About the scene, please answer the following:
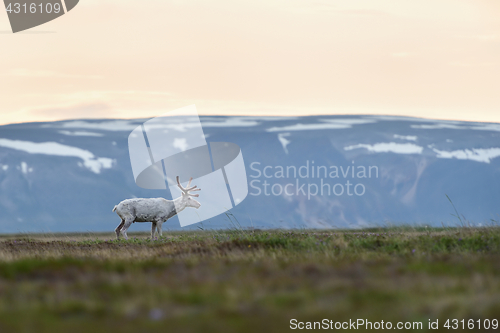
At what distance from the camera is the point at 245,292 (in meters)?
8.33

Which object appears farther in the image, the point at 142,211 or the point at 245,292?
the point at 142,211

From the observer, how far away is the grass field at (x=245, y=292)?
6891 mm

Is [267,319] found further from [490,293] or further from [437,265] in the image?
[437,265]

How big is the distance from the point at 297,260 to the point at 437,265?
2.64 meters

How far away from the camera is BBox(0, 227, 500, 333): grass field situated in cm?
689

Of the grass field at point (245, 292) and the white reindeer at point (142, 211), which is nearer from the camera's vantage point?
the grass field at point (245, 292)

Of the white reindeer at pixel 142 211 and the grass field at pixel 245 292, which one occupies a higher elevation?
the grass field at pixel 245 292

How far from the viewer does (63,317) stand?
23.9ft

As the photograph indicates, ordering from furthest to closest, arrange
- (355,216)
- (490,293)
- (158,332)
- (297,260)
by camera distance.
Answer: (355,216) → (297,260) → (490,293) → (158,332)

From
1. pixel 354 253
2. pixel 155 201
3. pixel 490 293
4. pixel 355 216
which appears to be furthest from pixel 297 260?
pixel 355 216

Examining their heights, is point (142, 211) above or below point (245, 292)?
below

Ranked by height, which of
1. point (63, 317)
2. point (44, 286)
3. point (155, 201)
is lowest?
point (155, 201)

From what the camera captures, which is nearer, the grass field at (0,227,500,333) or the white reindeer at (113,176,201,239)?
the grass field at (0,227,500,333)

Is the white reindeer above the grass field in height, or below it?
below
